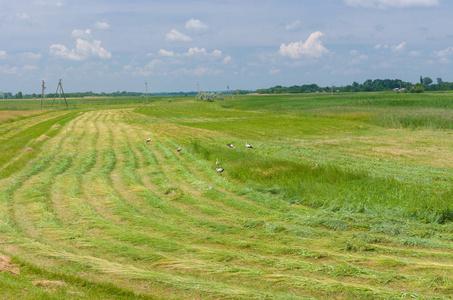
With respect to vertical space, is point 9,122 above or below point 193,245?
above

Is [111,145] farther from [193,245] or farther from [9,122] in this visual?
[9,122]

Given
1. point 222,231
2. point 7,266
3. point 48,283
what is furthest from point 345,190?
point 7,266

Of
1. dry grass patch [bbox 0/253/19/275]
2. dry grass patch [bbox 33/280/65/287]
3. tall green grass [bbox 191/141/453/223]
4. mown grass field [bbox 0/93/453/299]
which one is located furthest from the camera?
tall green grass [bbox 191/141/453/223]

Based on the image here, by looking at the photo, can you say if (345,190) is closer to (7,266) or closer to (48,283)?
(48,283)

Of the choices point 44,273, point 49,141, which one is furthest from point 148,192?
point 49,141

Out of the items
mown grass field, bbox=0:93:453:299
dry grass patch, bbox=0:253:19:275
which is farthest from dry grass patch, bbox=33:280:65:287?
dry grass patch, bbox=0:253:19:275

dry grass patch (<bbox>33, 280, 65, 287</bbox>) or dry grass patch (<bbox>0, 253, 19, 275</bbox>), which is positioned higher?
dry grass patch (<bbox>0, 253, 19, 275</bbox>)

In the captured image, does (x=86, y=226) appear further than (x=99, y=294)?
Yes

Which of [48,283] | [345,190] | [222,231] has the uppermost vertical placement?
[345,190]

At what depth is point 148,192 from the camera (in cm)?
1120

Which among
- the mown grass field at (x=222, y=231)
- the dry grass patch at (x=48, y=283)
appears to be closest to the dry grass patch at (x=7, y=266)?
the mown grass field at (x=222, y=231)

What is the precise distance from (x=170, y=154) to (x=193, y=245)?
1190 centimetres

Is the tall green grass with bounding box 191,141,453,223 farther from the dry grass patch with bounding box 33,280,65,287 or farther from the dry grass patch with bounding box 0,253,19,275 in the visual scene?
the dry grass patch with bounding box 0,253,19,275

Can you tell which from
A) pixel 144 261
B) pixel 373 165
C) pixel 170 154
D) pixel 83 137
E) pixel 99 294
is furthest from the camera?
pixel 83 137
